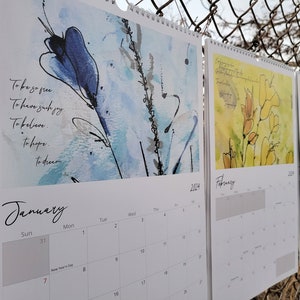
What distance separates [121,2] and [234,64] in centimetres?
29

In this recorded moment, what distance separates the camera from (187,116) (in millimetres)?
607

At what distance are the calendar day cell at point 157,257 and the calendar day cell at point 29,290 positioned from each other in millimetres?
168

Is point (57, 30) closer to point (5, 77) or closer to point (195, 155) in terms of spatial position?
point (5, 77)

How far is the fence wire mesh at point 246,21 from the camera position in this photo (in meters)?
0.64

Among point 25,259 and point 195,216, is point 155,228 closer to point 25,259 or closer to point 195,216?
point 195,216

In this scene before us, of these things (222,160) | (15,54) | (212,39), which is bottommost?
(222,160)

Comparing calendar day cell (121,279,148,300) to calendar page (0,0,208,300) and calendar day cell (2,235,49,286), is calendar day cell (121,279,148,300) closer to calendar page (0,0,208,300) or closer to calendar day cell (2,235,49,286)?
calendar page (0,0,208,300)

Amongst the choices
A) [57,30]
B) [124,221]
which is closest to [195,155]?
[124,221]

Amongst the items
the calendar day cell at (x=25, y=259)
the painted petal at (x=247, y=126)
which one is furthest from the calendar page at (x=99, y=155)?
the painted petal at (x=247, y=126)

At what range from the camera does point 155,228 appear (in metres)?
0.55

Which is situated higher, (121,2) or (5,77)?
(121,2)

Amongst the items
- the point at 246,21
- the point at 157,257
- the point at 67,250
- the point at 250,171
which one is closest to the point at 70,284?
the point at 67,250

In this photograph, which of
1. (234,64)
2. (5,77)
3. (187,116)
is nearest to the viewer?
(5,77)

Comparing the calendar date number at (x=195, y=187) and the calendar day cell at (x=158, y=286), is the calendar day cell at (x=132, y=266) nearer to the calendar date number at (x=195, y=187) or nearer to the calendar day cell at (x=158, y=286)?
the calendar day cell at (x=158, y=286)
